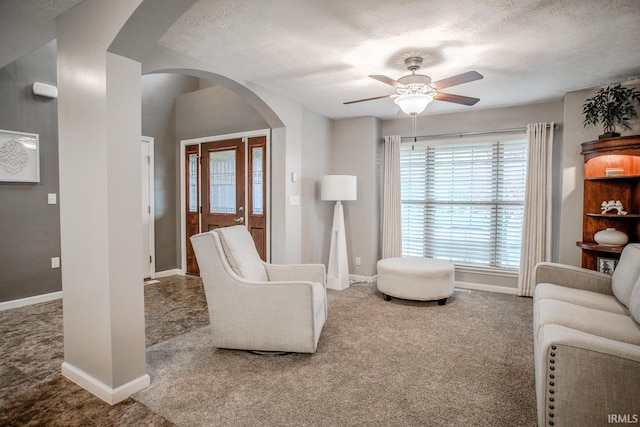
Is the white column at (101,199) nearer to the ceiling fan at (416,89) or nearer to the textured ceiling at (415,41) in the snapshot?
the textured ceiling at (415,41)

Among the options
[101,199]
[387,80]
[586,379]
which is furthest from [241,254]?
[586,379]

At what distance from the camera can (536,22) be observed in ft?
7.77

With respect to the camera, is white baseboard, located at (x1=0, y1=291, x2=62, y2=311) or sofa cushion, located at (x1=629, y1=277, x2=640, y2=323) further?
white baseboard, located at (x1=0, y1=291, x2=62, y2=311)

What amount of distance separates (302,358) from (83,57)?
2.38m

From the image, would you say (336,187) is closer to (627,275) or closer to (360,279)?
(360,279)

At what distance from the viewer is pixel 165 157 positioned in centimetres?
530

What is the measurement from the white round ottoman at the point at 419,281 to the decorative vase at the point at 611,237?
54.6 inches

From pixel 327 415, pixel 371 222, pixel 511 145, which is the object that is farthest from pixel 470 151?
pixel 327 415

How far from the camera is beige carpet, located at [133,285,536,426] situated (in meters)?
1.94

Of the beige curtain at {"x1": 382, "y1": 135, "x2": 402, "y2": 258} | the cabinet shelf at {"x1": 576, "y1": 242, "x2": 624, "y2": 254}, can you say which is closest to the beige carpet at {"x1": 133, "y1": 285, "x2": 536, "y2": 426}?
the cabinet shelf at {"x1": 576, "y1": 242, "x2": 624, "y2": 254}

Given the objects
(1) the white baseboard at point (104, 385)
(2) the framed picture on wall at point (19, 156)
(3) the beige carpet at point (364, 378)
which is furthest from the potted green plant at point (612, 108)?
(2) the framed picture on wall at point (19, 156)

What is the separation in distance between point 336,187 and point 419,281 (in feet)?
4.98

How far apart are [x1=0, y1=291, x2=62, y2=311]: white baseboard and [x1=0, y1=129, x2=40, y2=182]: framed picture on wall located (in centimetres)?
127

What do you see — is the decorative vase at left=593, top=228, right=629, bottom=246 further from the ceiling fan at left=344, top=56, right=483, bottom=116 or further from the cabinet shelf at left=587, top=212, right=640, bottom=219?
the ceiling fan at left=344, top=56, right=483, bottom=116
